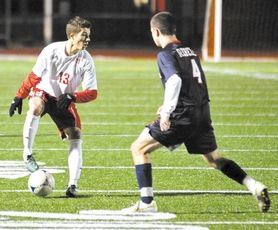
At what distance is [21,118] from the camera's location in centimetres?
1730

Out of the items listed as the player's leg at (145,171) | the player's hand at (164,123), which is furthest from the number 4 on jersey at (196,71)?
the player's leg at (145,171)

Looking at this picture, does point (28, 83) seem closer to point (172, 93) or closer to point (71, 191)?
point (71, 191)

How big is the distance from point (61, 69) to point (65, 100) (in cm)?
55

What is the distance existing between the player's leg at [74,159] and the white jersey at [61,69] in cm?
37

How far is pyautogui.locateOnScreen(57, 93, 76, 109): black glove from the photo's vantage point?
9.63 m

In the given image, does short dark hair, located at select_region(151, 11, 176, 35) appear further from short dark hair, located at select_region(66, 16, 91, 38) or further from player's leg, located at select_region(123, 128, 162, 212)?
short dark hair, located at select_region(66, 16, 91, 38)

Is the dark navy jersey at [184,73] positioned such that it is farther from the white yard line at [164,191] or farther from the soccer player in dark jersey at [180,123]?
the white yard line at [164,191]

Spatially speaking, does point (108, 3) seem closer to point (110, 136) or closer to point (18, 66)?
point (18, 66)

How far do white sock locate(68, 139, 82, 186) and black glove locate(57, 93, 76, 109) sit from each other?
0.48m

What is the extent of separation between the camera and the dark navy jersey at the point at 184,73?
28.3ft

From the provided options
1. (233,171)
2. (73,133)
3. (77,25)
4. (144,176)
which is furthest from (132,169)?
(233,171)

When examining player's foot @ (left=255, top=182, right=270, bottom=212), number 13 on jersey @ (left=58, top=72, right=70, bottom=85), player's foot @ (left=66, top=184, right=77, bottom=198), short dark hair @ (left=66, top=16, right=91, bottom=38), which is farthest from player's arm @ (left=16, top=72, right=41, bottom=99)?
player's foot @ (left=255, top=182, right=270, bottom=212)

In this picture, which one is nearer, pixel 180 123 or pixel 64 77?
pixel 180 123

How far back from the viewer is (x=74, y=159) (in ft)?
32.6
